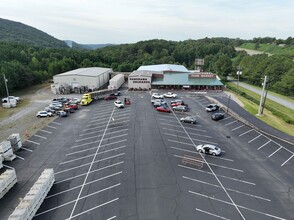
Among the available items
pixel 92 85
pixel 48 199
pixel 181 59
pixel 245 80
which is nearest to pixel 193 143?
pixel 48 199

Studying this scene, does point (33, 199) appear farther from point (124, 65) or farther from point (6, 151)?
point (124, 65)

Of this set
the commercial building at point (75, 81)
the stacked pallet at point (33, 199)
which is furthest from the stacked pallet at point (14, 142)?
the commercial building at point (75, 81)

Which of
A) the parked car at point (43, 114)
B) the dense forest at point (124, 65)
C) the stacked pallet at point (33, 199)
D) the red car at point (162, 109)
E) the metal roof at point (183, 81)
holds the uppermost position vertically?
the dense forest at point (124, 65)

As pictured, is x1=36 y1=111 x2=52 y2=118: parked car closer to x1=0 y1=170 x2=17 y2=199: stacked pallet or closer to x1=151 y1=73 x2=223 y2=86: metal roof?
x1=0 y1=170 x2=17 y2=199: stacked pallet

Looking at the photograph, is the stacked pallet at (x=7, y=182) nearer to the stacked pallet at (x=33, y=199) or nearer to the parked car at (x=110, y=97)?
the stacked pallet at (x=33, y=199)

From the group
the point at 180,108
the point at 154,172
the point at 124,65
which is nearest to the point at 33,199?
the point at 154,172

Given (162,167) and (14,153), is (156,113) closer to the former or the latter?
(162,167)
